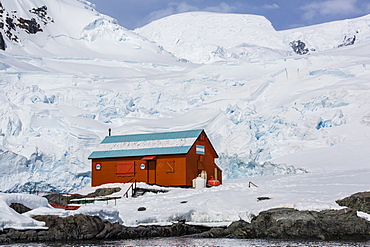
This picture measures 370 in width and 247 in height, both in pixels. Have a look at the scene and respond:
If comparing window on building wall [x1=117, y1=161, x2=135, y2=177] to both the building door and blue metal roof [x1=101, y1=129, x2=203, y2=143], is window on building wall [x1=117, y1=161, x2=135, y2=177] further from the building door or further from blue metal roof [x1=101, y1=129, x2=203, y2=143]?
blue metal roof [x1=101, y1=129, x2=203, y2=143]

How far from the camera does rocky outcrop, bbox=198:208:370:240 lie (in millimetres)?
14758

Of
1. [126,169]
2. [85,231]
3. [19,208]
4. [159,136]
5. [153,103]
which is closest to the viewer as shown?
[85,231]

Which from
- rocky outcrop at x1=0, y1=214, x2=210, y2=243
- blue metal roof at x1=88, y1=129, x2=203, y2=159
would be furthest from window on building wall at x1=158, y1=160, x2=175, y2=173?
rocky outcrop at x1=0, y1=214, x2=210, y2=243

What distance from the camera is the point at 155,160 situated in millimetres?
26516

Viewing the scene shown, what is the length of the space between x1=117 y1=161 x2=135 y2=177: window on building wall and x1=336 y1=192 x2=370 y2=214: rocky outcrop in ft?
40.6

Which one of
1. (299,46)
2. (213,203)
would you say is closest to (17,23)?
(213,203)

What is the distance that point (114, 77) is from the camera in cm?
5175

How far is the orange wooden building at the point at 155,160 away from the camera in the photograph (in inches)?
1027

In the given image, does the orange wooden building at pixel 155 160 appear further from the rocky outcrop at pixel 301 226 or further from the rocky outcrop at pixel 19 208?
the rocky outcrop at pixel 19 208

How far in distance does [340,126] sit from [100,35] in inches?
1767

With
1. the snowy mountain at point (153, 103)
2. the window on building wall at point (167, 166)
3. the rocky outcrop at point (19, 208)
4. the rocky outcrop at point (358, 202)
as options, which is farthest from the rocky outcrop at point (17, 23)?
the rocky outcrop at point (358, 202)

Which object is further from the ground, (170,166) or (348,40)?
(348,40)

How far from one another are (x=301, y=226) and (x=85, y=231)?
19.4 ft

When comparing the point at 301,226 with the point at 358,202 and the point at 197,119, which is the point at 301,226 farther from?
the point at 197,119
